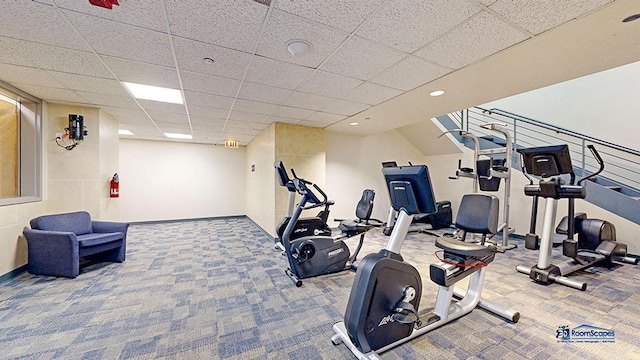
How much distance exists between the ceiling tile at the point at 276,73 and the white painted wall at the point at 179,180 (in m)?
5.30

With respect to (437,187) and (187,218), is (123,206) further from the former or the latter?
(437,187)

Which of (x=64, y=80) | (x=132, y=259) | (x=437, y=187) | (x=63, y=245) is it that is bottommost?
(x=132, y=259)

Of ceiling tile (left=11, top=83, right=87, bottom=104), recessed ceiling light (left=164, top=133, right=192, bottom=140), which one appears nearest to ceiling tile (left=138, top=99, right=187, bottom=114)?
ceiling tile (left=11, top=83, right=87, bottom=104)

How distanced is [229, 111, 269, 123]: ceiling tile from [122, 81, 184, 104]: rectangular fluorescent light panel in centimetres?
88

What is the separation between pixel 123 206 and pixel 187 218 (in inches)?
62.5

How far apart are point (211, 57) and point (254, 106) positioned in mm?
1506

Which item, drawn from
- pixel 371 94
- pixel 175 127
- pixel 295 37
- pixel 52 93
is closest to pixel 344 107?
pixel 371 94

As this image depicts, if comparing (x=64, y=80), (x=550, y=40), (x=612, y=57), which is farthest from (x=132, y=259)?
(x=612, y=57)

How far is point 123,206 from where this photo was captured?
641 centimetres

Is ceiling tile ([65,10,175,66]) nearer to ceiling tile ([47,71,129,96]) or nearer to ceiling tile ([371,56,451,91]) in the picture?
ceiling tile ([47,71,129,96])

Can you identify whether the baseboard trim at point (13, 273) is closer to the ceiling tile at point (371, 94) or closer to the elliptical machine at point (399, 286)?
the elliptical machine at point (399, 286)

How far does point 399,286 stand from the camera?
5.34 feet

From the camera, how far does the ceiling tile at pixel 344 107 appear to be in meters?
3.68

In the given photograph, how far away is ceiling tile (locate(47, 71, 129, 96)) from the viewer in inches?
109
